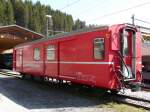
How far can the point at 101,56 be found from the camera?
39.9 feet

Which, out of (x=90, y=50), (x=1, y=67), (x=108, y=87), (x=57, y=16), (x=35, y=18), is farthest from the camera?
(x=35, y=18)

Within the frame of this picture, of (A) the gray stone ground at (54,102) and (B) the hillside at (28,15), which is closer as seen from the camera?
(A) the gray stone ground at (54,102)

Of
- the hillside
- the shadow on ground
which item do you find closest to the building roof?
the shadow on ground

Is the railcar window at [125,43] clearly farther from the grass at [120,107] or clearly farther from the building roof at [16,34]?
the building roof at [16,34]

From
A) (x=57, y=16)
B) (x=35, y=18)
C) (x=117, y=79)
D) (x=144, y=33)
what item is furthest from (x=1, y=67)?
(x=35, y=18)

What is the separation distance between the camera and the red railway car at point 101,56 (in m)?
11.9

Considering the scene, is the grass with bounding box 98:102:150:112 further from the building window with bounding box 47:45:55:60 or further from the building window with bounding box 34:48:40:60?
the building window with bounding box 34:48:40:60

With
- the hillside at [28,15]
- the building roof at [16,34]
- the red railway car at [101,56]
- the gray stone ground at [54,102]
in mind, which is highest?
the hillside at [28,15]

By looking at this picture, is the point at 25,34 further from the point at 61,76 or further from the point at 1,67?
the point at 61,76

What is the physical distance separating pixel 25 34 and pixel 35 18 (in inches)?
2491

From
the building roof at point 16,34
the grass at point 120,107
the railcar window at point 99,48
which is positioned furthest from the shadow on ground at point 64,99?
the building roof at point 16,34

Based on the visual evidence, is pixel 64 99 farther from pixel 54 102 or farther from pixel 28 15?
pixel 28 15

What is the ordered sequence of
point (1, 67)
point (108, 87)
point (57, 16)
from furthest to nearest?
1. point (57, 16)
2. point (1, 67)
3. point (108, 87)

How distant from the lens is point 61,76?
1557cm
